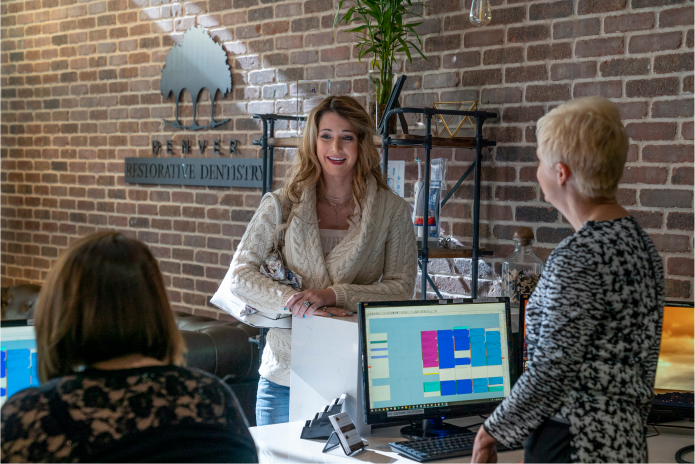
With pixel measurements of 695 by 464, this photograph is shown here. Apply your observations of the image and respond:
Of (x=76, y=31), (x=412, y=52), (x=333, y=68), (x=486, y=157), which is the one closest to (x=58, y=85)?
(x=76, y=31)

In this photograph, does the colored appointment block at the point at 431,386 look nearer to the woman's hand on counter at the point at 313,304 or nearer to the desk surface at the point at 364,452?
the desk surface at the point at 364,452

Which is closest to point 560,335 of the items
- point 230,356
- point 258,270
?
point 258,270

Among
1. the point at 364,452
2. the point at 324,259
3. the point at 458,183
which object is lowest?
the point at 364,452

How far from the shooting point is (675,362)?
1979 mm

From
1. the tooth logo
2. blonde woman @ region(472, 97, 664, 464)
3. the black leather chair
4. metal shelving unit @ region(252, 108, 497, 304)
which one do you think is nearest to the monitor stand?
blonde woman @ region(472, 97, 664, 464)

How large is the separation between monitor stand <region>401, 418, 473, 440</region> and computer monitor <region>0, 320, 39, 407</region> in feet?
3.06

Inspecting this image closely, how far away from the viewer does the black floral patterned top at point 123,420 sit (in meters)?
1.03

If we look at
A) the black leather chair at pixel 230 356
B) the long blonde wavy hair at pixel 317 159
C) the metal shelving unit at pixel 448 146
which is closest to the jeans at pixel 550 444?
the long blonde wavy hair at pixel 317 159

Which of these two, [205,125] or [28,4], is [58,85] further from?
[205,125]

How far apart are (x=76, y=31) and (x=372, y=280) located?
3.32 meters

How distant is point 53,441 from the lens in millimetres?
1024

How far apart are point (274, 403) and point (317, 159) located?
77 cm

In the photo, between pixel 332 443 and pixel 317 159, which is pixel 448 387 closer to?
pixel 332 443

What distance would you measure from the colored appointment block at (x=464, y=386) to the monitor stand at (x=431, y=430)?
11 cm
